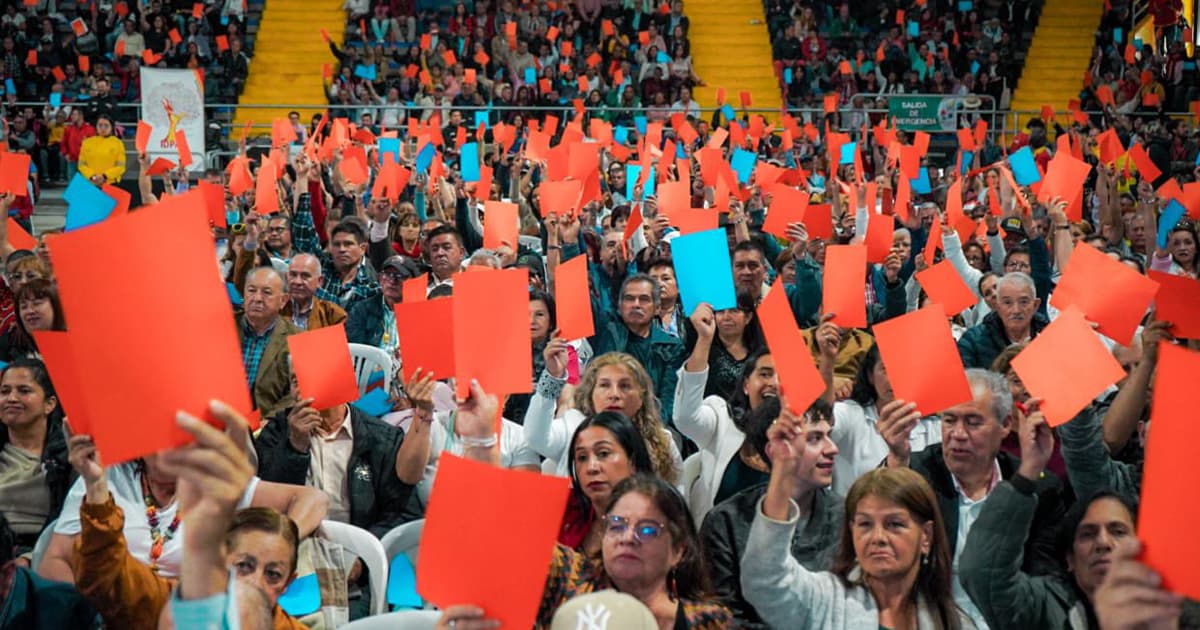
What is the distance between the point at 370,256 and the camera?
24.6 ft

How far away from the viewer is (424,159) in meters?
9.89

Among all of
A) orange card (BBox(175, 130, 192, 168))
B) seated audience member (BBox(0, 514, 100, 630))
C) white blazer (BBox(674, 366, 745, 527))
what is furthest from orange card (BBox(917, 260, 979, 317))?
orange card (BBox(175, 130, 192, 168))

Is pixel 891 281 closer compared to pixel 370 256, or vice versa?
pixel 891 281

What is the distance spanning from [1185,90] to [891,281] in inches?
487

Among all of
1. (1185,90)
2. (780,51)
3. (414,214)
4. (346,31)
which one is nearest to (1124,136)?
(1185,90)

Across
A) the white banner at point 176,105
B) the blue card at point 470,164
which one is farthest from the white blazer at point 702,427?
the white banner at point 176,105

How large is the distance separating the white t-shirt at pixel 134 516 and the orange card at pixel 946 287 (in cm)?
278

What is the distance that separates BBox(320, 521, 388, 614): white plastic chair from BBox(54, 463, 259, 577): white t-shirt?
0.94 ft

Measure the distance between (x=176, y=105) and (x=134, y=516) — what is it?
40.0 feet

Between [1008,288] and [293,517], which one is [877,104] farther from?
[293,517]

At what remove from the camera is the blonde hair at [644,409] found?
3.95 meters

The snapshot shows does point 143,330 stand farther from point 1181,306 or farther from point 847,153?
point 847,153

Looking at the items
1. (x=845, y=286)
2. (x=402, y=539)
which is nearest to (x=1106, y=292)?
(x=845, y=286)

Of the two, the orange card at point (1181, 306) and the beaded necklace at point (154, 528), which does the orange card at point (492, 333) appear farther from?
the orange card at point (1181, 306)
